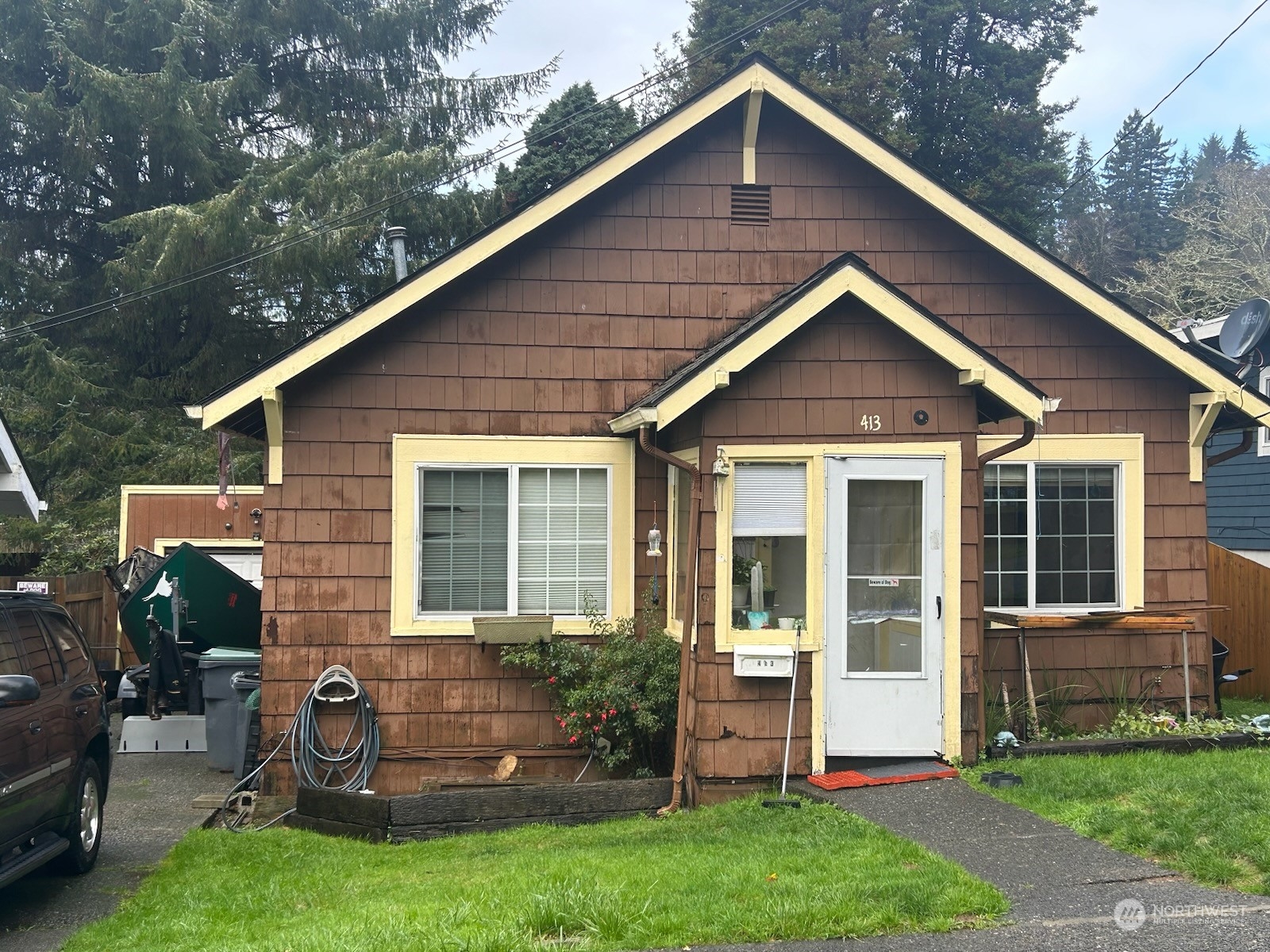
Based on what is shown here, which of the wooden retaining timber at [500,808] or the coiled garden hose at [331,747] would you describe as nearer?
the wooden retaining timber at [500,808]

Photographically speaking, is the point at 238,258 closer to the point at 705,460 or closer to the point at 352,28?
the point at 352,28

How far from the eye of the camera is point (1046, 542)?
401 inches

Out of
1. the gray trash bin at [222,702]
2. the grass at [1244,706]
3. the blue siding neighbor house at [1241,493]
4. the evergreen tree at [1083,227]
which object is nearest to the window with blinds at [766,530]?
the gray trash bin at [222,702]

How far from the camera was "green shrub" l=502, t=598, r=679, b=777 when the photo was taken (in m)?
9.16

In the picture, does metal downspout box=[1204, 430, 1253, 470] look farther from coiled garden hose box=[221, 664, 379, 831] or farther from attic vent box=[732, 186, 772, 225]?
coiled garden hose box=[221, 664, 379, 831]

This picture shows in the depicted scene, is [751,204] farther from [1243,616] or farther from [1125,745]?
[1243,616]

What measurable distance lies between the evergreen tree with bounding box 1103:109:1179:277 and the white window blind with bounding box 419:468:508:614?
44472 mm

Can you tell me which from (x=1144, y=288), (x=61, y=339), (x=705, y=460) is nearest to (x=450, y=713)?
(x=705, y=460)

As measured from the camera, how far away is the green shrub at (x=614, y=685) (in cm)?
916

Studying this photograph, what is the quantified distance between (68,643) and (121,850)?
1.65 meters

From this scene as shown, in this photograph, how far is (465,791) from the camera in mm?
8453

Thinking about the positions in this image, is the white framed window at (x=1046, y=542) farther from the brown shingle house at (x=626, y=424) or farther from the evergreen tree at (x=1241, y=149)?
the evergreen tree at (x=1241, y=149)

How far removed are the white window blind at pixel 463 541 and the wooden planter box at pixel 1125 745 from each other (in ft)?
13.9

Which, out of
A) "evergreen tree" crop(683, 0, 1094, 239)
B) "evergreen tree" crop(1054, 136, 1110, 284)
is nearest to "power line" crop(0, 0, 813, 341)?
"evergreen tree" crop(683, 0, 1094, 239)
